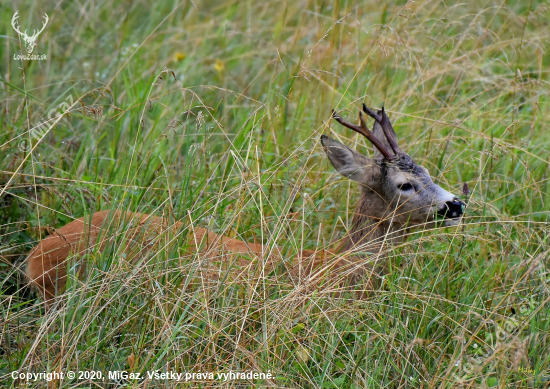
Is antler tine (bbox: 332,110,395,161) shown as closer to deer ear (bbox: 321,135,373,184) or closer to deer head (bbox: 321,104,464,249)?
deer head (bbox: 321,104,464,249)

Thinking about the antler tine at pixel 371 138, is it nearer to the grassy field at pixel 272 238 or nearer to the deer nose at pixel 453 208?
the grassy field at pixel 272 238

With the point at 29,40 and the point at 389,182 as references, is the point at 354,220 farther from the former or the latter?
the point at 29,40

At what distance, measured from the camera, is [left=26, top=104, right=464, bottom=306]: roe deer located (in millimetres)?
2961

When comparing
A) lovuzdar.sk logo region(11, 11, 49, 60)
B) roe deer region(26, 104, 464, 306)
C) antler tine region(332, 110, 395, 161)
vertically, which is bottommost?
roe deer region(26, 104, 464, 306)

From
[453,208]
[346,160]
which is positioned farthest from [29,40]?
[453,208]

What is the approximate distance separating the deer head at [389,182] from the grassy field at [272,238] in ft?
0.30

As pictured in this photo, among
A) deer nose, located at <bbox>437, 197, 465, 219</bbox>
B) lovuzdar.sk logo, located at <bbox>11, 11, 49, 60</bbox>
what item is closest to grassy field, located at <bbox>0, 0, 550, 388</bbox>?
deer nose, located at <bbox>437, 197, 465, 219</bbox>

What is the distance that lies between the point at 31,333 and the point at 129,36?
355 cm

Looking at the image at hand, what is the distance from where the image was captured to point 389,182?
3.84m

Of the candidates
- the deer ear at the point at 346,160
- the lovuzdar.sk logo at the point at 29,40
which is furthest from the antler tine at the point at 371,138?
the lovuzdar.sk logo at the point at 29,40

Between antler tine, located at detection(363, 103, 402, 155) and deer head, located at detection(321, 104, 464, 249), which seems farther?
antler tine, located at detection(363, 103, 402, 155)

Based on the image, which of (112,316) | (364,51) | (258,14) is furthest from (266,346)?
(258,14)

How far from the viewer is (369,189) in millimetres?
3941

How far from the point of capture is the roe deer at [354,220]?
2961 millimetres
